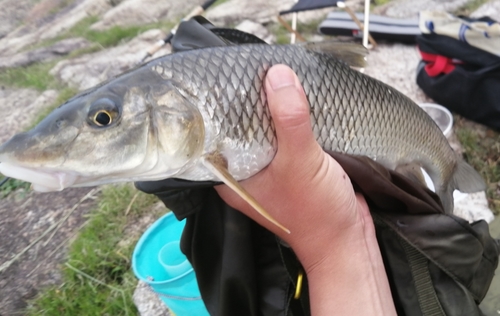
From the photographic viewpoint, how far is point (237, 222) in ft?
4.93

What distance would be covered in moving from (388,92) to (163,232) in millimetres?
1367

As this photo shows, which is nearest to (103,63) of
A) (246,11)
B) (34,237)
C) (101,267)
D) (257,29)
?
(257,29)

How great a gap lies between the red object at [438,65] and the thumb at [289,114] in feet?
9.01

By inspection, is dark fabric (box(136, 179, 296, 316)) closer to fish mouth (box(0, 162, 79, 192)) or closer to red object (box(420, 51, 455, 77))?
fish mouth (box(0, 162, 79, 192))

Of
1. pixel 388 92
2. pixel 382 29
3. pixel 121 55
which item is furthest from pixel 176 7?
pixel 388 92

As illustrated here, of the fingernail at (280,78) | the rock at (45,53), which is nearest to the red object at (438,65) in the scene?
the fingernail at (280,78)

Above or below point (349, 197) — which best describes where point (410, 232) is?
below

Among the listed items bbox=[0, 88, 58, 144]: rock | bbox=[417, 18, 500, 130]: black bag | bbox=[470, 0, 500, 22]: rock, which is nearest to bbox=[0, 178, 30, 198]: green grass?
bbox=[0, 88, 58, 144]: rock

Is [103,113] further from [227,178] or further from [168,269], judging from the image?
[168,269]

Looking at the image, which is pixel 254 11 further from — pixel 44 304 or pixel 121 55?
pixel 44 304

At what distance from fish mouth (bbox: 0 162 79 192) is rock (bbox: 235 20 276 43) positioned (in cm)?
451

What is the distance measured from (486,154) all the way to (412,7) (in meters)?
3.08

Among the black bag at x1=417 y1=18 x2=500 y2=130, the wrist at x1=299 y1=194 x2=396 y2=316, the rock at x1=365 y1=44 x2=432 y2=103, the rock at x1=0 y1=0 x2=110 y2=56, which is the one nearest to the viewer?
the wrist at x1=299 y1=194 x2=396 y2=316

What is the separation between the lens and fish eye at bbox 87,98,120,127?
41.4 inches
